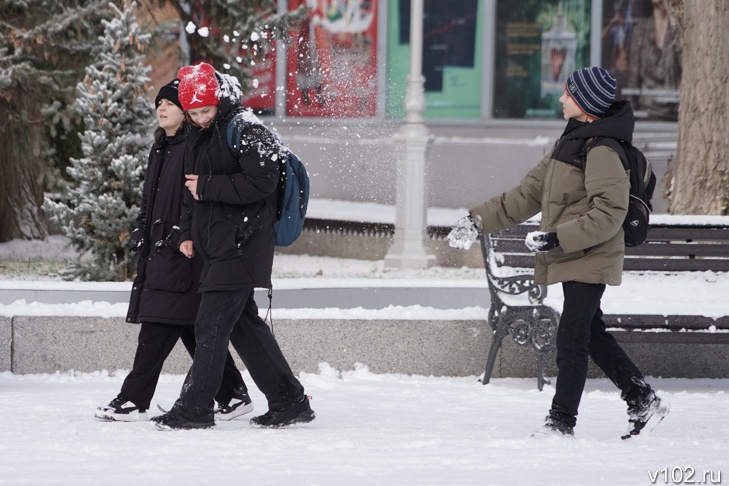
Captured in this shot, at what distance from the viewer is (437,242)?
13.9 metres

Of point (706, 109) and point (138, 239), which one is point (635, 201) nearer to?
point (138, 239)

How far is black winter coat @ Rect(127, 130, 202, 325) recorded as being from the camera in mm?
6086

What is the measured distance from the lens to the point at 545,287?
7.45 meters

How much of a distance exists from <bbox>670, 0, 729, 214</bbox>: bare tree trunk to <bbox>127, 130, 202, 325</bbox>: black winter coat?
546 cm

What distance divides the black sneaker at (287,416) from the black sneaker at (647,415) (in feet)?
4.70

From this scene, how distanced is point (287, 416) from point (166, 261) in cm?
89

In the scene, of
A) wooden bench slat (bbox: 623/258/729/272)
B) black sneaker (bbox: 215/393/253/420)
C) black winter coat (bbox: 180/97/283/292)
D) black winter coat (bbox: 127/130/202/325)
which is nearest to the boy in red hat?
black winter coat (bbox: 180/97/283/292)

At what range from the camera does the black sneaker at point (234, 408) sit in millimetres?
6375

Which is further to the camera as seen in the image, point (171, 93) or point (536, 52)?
point (536, 52)

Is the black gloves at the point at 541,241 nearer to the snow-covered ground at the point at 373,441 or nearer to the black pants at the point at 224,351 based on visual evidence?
the snow-covered ground at the point at 373,441

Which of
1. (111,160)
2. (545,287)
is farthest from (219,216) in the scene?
(111,160)

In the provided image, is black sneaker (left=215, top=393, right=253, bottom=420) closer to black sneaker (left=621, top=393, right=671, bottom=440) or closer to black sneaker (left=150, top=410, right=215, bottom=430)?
black sneaker (left=150, top=410, right=215, bottom=430)

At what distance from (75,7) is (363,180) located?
19.4 feet

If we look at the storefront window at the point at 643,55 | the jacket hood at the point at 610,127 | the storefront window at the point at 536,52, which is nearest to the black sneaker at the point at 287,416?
the jacket hood at the point at 610,127
